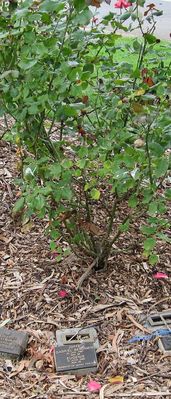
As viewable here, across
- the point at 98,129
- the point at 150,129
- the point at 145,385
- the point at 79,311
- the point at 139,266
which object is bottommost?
the point at 145,385

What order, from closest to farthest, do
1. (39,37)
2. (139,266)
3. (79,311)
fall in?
(39,37) < (79,311) < (139,266)

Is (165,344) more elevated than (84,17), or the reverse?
(84,17)

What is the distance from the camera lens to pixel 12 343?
2498mm

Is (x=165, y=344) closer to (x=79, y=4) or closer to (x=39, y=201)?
(x=39, y=201)

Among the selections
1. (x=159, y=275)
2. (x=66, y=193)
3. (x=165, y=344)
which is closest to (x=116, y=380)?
(x=165, y=344)

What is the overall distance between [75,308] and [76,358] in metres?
0.35

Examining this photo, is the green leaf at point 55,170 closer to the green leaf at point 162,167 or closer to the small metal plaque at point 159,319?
the green leaf at point 162,167

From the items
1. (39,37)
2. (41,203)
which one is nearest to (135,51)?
(39,37)

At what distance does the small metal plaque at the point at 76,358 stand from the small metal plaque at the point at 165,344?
31 cm

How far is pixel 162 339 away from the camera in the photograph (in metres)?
2.53

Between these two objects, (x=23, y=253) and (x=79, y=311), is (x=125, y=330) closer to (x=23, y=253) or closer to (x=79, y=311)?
(x=79, y=311)

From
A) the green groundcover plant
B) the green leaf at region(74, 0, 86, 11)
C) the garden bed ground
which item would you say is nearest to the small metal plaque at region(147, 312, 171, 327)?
the garden bed ground

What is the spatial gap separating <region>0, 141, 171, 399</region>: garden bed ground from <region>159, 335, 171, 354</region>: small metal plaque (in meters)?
0.03

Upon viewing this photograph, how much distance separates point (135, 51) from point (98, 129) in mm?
395
